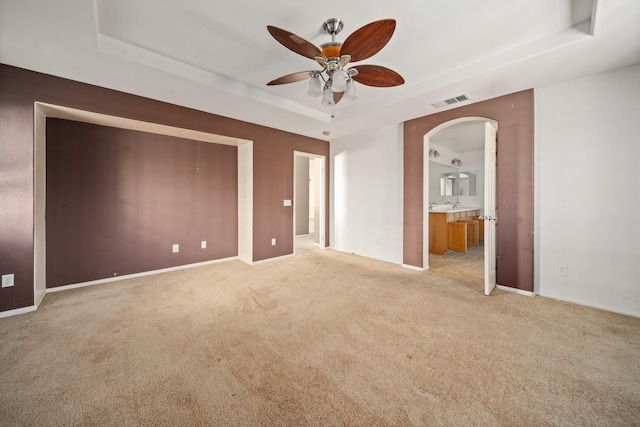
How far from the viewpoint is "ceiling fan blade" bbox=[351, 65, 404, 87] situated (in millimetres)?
2086

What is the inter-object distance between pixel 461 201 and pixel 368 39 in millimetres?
6978

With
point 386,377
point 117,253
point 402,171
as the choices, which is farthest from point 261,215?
point 386,377

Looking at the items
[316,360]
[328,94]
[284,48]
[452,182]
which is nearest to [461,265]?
[316,360]

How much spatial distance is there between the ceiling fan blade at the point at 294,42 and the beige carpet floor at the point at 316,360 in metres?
2.33

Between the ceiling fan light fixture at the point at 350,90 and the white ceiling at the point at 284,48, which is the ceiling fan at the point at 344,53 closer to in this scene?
the ceiling fan light fixture at the point at 350,90

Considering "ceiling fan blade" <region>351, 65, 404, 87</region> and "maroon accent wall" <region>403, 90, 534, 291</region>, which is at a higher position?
"ceiling fan blade" <region>351, 65, 404, 87</region>

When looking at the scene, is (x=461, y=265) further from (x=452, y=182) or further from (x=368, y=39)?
(x=368, y=39)

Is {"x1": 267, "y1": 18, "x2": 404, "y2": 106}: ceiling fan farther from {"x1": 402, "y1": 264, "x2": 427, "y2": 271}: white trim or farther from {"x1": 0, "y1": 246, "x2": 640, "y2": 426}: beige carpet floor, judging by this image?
{"x1": 402, "y1": 264, "x2": 427, "y2": 271}: white trim

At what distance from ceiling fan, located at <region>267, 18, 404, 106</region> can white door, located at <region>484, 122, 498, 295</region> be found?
5.16ft

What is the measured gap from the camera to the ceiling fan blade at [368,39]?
1575mm

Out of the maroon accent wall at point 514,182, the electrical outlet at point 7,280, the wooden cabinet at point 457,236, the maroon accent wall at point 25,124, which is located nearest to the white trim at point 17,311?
the maroon accent wall at point 25,124

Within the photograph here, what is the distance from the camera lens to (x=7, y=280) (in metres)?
2.49

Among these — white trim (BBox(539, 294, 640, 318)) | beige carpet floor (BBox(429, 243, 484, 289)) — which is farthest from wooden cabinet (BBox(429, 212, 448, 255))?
white trim (BBox(539, 294, 640, 318))

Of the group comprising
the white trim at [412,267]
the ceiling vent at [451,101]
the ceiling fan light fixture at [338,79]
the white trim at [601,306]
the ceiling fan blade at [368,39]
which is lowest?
the white trim at [601,306]
